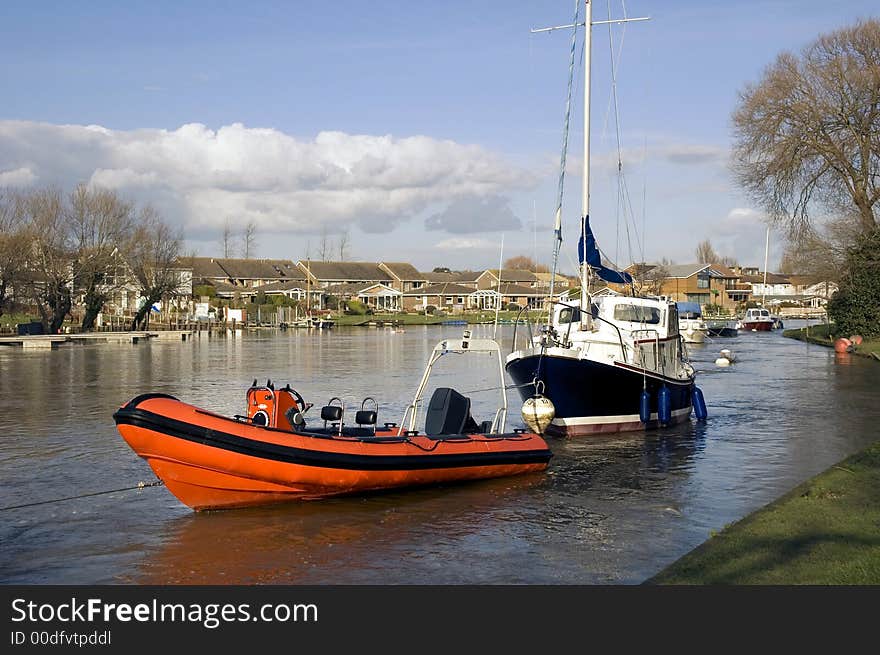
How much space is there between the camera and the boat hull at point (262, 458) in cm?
1312

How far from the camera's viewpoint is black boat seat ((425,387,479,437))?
1703 cm

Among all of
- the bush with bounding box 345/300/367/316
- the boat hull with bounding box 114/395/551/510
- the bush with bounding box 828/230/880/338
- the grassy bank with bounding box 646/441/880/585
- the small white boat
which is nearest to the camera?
the grassy bank with bounding box 646/441/880/585

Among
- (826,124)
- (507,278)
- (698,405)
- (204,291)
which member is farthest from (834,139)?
(507,278)

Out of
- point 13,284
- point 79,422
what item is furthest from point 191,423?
point 13,284

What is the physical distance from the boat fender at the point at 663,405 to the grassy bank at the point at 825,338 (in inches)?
1021

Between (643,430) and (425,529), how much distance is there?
34.7 feet

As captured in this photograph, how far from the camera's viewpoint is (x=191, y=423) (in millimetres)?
13148

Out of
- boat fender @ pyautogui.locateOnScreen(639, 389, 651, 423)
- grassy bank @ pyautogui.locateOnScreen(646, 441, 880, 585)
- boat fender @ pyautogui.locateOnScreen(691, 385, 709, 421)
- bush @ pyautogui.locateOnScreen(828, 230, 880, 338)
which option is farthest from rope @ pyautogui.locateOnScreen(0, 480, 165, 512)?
bush @ pyautogui.locateOnScreen(828, 230, 880, 338)

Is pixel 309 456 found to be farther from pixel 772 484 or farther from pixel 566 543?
pixel 772 484

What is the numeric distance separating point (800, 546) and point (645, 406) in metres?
12.3

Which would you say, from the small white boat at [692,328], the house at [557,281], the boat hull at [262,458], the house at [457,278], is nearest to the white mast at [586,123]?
the boat hull at [262,458]

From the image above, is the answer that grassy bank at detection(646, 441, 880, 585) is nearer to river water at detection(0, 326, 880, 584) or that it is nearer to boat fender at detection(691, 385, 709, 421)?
river water at detection(0, 326, 880, 584)

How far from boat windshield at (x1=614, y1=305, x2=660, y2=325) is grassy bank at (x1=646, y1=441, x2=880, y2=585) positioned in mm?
10584

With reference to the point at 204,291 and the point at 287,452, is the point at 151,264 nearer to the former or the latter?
the point at 204,291
